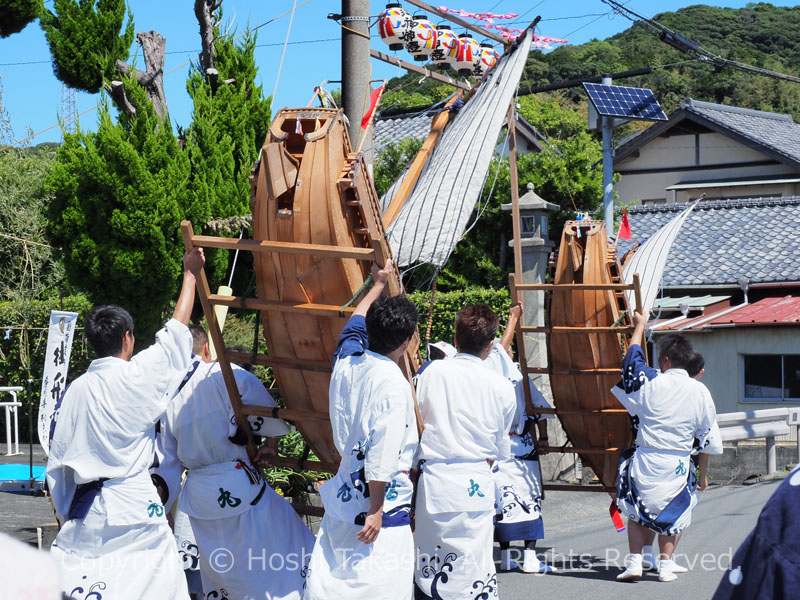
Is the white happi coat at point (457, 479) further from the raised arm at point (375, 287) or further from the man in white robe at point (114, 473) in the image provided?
the man in white robe at point (114, 473)

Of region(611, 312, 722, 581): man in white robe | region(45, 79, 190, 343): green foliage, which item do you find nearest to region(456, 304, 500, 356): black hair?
A: region(611, 312, 722, 581): man in white robe

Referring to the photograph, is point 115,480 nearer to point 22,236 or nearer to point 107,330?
point 107,330

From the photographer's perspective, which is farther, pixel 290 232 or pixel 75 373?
pixel 75 373

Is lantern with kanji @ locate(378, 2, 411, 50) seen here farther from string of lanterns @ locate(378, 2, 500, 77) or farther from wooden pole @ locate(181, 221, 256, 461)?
wooden pole @ locate(181, 221, 256, 461)

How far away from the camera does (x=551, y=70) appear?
44031mm

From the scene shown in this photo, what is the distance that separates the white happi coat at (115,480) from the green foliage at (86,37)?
6.40 m

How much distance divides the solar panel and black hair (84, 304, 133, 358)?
9.06 meters

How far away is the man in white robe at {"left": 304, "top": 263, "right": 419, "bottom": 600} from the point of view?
13.0ft

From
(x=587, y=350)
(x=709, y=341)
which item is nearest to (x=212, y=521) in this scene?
(x=587, y=350)

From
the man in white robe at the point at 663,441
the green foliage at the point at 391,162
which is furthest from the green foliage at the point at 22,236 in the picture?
the man in white robe at the point at 663,441

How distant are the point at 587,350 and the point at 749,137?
68.0 ft

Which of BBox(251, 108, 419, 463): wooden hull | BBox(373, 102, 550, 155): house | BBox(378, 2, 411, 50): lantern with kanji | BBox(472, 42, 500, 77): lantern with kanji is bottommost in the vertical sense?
BBox(251, 108, 419, 463): wooden hull

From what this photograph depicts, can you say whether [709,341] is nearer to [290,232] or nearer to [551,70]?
[290,232]

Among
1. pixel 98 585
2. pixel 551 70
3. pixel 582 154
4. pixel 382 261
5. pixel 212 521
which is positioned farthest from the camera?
pixel 551 70
